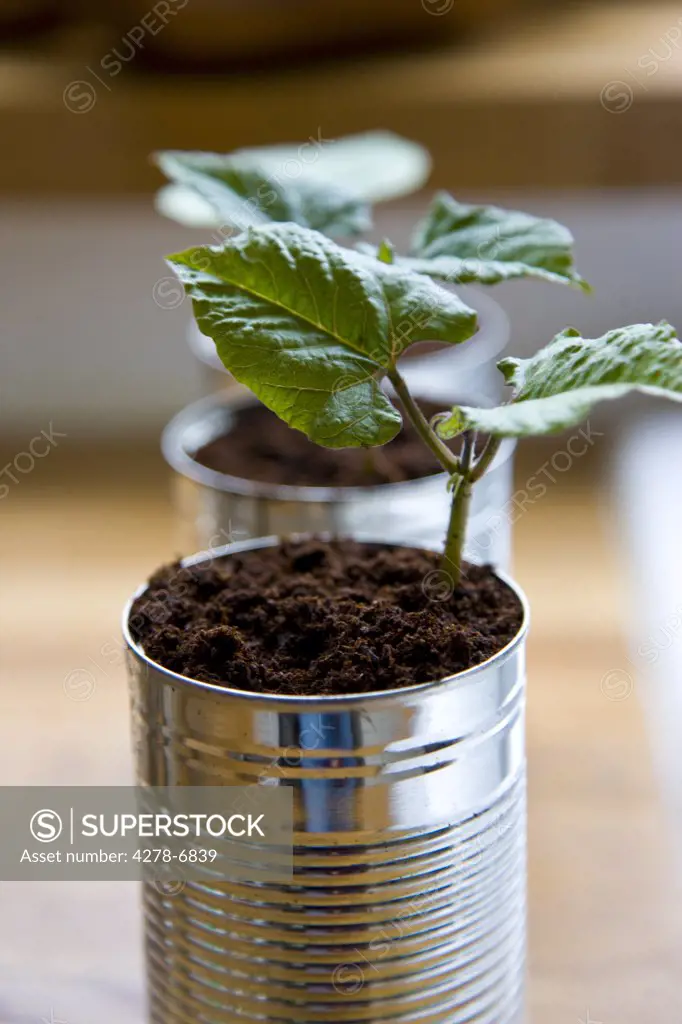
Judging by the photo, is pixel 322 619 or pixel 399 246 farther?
pixel 399 246

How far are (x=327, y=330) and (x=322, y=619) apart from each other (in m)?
0.12

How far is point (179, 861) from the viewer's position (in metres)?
0.46

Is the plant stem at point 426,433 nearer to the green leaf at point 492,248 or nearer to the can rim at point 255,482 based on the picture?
the green leaf at point 492,248

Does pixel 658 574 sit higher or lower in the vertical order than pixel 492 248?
lower

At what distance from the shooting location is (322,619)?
50 cm

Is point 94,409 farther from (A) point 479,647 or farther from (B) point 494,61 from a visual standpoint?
(A) point 479,647

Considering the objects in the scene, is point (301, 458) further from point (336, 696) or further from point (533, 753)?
point (336, 696)

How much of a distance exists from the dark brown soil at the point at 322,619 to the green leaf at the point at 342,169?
277mm

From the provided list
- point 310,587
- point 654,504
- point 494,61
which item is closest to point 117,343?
point 494,61

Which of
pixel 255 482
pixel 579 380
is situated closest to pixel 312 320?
pixel 579 380

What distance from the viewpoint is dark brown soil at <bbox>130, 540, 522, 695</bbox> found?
46 cm

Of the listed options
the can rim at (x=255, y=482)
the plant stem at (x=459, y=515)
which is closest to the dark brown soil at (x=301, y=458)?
the can rim at (x=255, y=482)

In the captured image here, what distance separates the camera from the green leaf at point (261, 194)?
2.12 ft

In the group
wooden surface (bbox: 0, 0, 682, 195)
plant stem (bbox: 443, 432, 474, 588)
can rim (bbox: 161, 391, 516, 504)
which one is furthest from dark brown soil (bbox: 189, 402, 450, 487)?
wooden surface (bbox: 0, 0, 682, 195)
